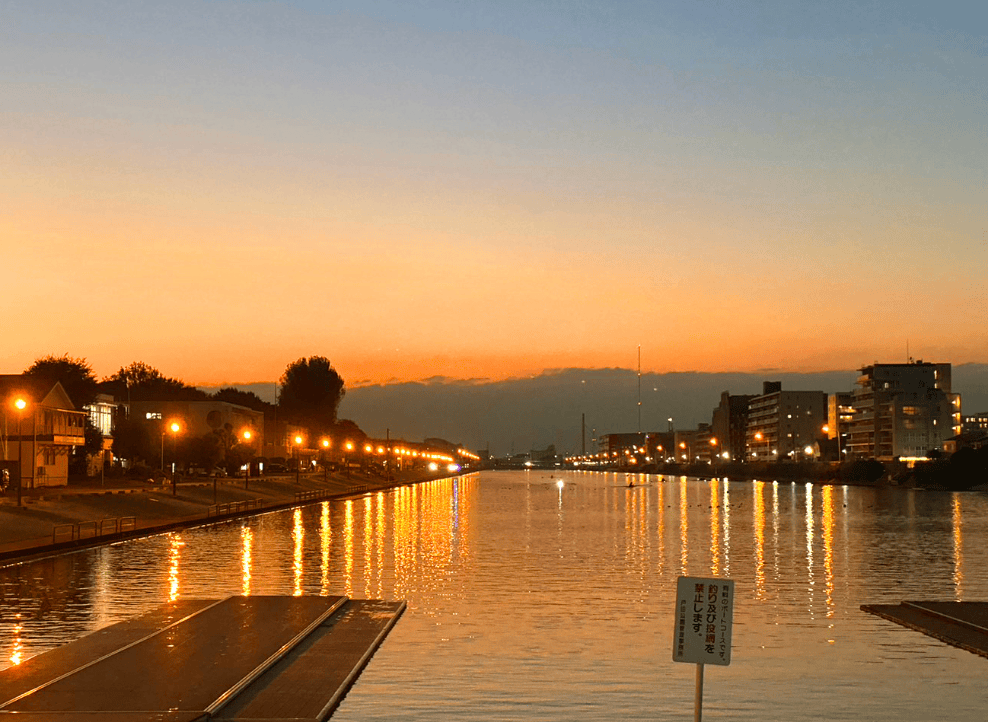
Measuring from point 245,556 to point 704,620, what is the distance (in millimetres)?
35098

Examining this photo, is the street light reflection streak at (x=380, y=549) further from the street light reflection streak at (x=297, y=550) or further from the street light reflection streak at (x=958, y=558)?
the street light reflection streak at (x=958, y=558)

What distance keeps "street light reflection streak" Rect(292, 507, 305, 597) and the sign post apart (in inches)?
782

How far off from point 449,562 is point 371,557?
3.40m

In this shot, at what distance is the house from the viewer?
96.6 m

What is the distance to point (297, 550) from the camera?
157ft

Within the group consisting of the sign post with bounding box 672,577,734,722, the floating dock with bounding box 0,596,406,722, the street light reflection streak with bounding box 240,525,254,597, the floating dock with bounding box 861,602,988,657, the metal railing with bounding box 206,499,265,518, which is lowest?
the metal railing with bounding box 206,499,265,518

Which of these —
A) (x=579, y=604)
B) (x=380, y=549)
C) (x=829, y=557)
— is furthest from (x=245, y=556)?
(x=829, y=557)

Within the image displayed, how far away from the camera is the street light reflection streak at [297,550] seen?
109 feet

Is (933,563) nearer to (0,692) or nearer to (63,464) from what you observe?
(0,692)

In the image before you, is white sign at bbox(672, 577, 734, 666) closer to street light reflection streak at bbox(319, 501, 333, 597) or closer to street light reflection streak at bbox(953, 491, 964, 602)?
street light reflection streak at bbox(319, 501, 333, 597)

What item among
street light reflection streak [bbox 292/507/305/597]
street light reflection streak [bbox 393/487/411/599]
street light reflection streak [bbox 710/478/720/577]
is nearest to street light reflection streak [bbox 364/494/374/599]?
street light reflection streak [bbox 393/487/411/599]

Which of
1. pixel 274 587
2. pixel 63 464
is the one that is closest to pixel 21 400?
pixel 274 587

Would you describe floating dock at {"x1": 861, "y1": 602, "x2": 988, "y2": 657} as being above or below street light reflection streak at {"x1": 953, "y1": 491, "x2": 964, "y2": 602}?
above

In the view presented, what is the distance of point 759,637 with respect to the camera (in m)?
23.9
